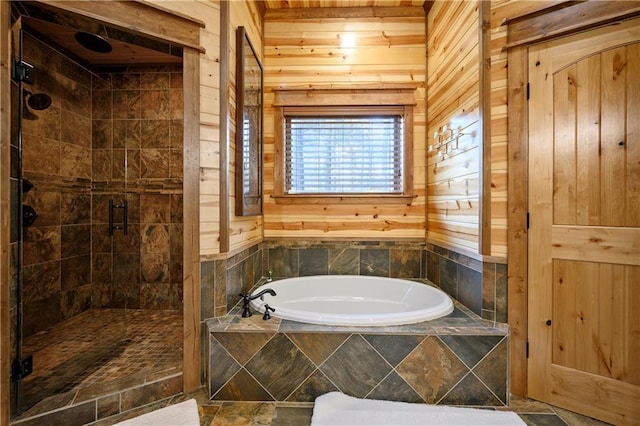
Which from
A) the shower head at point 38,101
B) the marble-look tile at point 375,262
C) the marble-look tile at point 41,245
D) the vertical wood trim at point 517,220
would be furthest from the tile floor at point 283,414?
the shower head at point 38,101

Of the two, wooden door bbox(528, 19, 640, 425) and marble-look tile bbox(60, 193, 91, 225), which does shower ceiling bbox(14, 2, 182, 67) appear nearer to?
marble-look tile bbox(60, 193, 91, 225)

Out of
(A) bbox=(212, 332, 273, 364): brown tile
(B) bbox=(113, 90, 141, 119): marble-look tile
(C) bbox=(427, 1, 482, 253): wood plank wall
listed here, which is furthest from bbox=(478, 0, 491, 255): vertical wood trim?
(B) bbox=(113, 90, 141, 119): marble-look tile

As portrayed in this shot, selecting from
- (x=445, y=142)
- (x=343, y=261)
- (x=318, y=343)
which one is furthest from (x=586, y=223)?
(x=343, y=261)

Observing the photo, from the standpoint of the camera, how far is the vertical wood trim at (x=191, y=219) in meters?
1.68

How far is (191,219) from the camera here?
66.6 inches

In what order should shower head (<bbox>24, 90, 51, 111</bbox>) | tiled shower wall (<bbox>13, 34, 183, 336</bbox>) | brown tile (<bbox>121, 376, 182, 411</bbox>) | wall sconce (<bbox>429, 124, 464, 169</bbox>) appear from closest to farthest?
brown tile (<bbox>121, 376, 182, 411</bbox>), wall sconce (<bbox>429, 124, 464, 169</bbox>), shower head (<bbox>24, 90, 51, 111</bbox>), tiled shower wall (<bbox>13, 34, 183, 336</bbox>)

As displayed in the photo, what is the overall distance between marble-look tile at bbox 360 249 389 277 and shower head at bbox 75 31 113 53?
3.01m

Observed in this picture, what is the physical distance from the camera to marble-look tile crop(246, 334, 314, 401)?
1.60 meters

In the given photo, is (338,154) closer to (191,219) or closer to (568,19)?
(191,219)

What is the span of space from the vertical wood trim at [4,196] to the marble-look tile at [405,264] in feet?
8.18

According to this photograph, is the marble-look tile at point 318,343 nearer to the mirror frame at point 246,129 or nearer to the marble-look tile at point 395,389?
the marble-look tile at point 395,389

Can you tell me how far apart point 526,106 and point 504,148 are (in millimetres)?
255

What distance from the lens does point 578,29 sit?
1518 millimetres

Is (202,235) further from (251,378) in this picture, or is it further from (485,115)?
(485,115)
